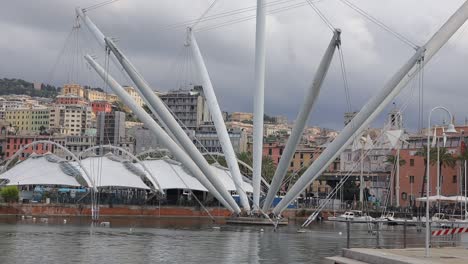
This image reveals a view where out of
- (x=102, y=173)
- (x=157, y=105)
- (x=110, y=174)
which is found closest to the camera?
(x=157, y=105)

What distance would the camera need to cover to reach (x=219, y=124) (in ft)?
251

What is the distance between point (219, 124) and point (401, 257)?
5195 centimetres

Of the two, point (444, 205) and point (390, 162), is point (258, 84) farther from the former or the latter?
point (390, 162)

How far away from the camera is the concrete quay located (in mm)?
24688

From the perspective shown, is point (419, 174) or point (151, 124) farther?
point (419, 174)

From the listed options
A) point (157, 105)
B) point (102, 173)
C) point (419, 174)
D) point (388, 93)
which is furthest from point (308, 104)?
point (419, 174)

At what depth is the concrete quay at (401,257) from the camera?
24.7 m

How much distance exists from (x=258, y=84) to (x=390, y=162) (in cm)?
7048

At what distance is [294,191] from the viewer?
66.2 meters

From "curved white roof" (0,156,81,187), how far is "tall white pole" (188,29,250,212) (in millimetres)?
29536

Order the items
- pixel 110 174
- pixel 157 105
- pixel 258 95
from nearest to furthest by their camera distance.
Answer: pixel 157 105 → pixel 258 95 → pixel 110 174

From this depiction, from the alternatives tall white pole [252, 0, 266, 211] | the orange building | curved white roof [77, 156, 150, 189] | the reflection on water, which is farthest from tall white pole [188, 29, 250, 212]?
the orange building

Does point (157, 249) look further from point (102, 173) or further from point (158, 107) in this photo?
point (102, 173)

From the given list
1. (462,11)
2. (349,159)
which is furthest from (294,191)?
(349,159)
